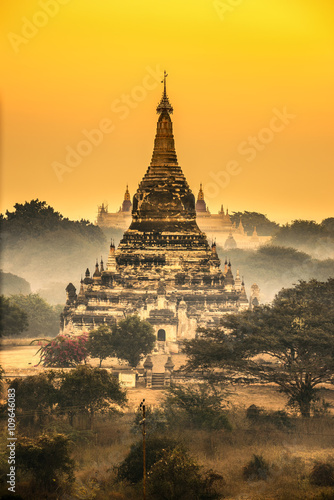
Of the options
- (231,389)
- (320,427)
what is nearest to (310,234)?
(231,389)

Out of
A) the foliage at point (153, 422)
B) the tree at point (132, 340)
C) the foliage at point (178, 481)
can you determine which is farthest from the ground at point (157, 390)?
the foliage at point (178, 481)

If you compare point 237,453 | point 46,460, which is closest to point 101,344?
point 237,453

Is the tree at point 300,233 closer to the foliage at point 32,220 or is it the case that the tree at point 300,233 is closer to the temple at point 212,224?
the temple at point 212,224

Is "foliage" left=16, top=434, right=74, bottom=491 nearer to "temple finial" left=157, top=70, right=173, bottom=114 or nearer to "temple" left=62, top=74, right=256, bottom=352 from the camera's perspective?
"temple" left=62, top=74, right=256, bottom=352

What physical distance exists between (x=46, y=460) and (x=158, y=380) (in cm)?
1741

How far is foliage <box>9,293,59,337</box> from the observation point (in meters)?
70.1

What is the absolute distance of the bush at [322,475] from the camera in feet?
109

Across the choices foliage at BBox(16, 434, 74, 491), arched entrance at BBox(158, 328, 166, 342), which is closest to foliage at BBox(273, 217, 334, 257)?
arched entrance at BBox(158, 328, 166, 342)

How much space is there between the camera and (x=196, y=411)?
39625 mm

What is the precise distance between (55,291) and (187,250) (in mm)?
41510

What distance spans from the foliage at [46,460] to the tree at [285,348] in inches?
448

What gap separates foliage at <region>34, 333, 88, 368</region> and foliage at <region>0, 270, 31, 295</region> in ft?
124

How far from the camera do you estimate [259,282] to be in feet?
351

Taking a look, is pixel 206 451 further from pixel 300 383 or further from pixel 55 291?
pixel 55 291
